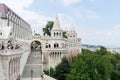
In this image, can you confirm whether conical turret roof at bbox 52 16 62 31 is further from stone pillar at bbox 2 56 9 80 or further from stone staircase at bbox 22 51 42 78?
stone pillar at bbox 2 56 9 80

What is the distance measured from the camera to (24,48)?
5991 centimetres

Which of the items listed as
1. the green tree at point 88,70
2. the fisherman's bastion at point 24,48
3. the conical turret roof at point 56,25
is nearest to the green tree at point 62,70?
the fisherman's bastion at point 24,48

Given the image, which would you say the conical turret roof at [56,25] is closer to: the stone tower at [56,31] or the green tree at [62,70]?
the stone tower at [56,31]

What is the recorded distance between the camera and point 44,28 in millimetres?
100062

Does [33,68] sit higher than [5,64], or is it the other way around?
[5,64]

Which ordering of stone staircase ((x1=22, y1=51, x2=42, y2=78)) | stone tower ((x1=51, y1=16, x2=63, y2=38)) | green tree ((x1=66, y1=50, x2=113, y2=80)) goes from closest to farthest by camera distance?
1. stone staircase ((x1=22, y1=51, x2=42, y2=78))
2. green tree ((x1=66, y1=50, x2=113, y2=80))
3. stone tower ((x1=51, y1=16, x2=63, y2=38))

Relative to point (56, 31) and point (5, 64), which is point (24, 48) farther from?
point (5, 64)

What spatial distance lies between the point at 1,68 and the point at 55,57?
43.7 m

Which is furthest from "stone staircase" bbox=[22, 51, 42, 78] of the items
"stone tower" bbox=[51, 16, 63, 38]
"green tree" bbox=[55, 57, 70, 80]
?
"stone tower" bbox=[51, 16, 63, 38]

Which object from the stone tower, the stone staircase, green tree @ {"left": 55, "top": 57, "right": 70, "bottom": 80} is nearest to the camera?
the stone staircase

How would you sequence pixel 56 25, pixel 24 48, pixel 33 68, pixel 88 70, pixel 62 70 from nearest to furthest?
pixel 88 70, pixel 33 68, pixel 24 48, pixel 62 70, pixel 56 25

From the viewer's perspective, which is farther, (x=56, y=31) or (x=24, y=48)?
(x=56, y=31)

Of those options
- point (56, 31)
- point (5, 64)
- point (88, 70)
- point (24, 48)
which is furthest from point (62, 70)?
point (5, 64)

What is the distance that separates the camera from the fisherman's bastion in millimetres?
34156
